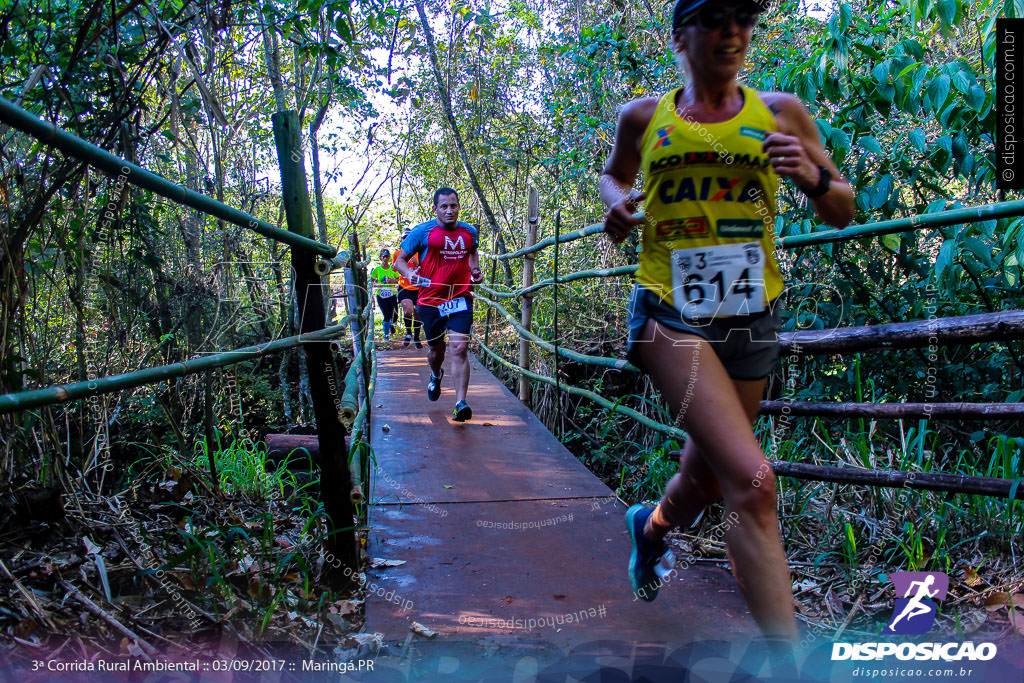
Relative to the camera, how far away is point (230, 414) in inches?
185

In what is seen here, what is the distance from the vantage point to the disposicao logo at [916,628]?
1628 millimetres

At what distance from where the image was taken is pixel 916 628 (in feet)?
6.45

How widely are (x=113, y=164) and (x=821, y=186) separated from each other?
1.39m

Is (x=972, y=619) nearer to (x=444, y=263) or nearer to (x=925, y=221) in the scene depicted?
(x=925, y=221)

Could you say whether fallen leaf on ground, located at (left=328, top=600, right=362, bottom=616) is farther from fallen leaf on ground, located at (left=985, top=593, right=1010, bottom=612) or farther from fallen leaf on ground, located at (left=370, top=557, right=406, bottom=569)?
fallen leaf on ground, located at (left=985, top=593, right=1010, bottom=612)

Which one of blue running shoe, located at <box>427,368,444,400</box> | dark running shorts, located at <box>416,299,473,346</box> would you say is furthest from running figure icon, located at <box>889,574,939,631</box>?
blue running shoe, located at <box>427,368,444,400</box>

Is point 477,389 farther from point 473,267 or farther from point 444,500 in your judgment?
point 444,500

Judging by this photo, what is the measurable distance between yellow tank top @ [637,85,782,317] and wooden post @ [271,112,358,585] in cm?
Answer: 88

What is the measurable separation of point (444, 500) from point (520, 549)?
58 cm

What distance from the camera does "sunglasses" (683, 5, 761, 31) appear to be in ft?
5.20

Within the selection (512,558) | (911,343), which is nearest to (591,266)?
(512,558)

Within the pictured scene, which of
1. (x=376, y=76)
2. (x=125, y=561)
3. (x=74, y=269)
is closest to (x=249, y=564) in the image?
(x=125, y=561)

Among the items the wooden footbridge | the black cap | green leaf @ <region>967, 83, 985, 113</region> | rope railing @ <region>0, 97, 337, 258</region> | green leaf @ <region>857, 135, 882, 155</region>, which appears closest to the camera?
rope railing @ <region>0, 97, 337, 258</region>

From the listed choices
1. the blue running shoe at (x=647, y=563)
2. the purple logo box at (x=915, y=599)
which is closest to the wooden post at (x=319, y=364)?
the blue running shoe at (x=647, y=563)
